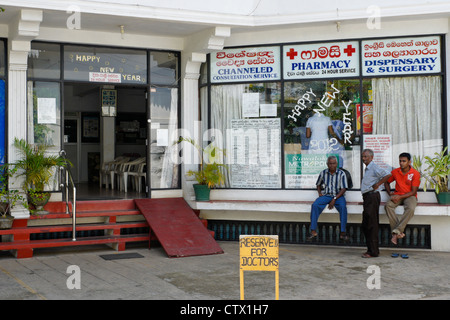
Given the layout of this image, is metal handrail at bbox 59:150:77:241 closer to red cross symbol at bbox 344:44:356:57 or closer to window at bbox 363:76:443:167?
window at bbox 363:76:443:167

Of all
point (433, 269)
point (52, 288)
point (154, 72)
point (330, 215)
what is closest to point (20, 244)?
point (52, 288)

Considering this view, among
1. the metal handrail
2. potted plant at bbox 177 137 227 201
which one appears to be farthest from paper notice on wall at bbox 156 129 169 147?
the metal handrail

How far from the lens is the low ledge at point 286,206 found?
9609 mm

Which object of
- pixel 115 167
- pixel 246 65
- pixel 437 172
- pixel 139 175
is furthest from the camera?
pixel 115 167

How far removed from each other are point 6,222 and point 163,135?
142 inches

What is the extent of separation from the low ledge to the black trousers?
1.78 feet

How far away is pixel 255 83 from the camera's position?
36.3 ft

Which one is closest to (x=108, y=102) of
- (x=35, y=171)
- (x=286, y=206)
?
(x=35, y=171)

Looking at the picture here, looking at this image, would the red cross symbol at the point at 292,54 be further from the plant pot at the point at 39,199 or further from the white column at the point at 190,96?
the plant pot at the point at 39,199

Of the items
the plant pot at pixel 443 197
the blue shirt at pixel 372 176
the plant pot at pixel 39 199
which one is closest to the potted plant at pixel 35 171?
the plant pot at pixel 39 199

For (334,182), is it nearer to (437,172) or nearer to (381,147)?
(381,147)

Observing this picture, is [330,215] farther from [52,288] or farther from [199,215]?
[52,288]

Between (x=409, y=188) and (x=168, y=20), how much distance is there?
5.08 metres
